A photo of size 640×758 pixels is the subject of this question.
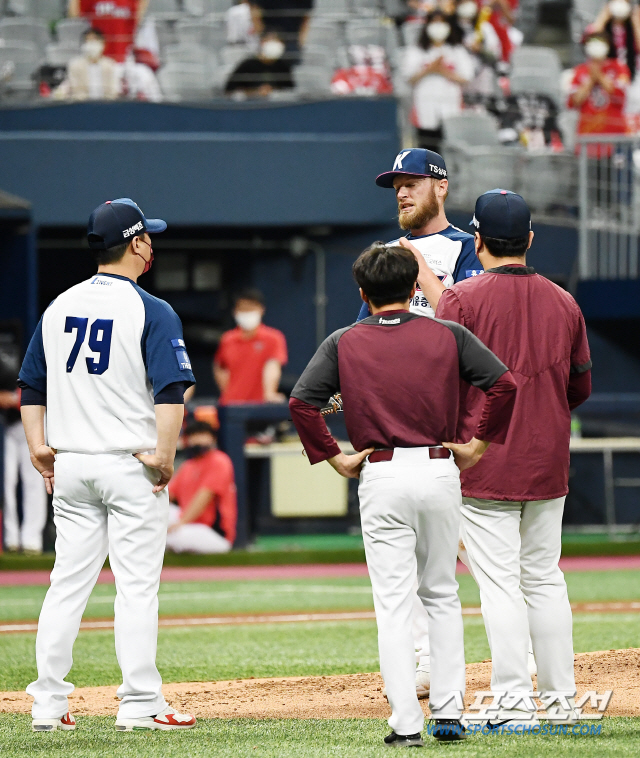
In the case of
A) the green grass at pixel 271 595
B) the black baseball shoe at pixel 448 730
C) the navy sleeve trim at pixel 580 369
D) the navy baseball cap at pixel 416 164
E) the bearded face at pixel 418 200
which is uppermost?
the navy baseball cap at pixel 416 164

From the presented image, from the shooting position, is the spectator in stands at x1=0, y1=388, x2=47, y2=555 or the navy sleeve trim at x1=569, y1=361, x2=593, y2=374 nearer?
the navy sleeve trim at x1=569, y1=361, x2=593, y2=374

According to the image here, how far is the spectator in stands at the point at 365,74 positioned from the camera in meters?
15.1

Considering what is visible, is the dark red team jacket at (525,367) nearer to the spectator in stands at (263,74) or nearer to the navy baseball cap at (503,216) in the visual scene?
the navy baseball cap at (503,216)

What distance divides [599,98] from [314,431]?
41.7ft

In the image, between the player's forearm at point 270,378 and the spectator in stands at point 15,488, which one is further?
the player's forearm at point 270,378

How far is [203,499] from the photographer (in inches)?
475

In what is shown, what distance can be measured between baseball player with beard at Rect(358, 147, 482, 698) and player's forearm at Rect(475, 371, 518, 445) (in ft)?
3.36

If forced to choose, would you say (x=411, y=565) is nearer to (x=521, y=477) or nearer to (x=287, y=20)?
(x=521, y=477)

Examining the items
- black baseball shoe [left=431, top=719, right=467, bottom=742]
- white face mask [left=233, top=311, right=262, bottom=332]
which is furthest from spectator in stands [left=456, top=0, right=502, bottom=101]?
black baseball shoe [left=431, top=719, right=467, bottom=742]

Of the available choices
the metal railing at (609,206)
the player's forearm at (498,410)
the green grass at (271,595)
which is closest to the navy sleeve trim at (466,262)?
the player's forearm at (498,410)

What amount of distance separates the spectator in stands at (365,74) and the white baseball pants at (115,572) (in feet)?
37.1

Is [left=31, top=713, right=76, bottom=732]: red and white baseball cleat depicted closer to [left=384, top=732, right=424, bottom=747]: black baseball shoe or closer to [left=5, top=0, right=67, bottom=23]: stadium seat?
[left=384, top=732, right=424, bottom=747]: black baseball shoe

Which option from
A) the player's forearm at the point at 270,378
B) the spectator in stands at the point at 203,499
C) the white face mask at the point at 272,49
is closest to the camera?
the spectator in stands at the point at 203,499

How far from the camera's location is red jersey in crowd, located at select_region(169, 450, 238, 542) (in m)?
12.1
